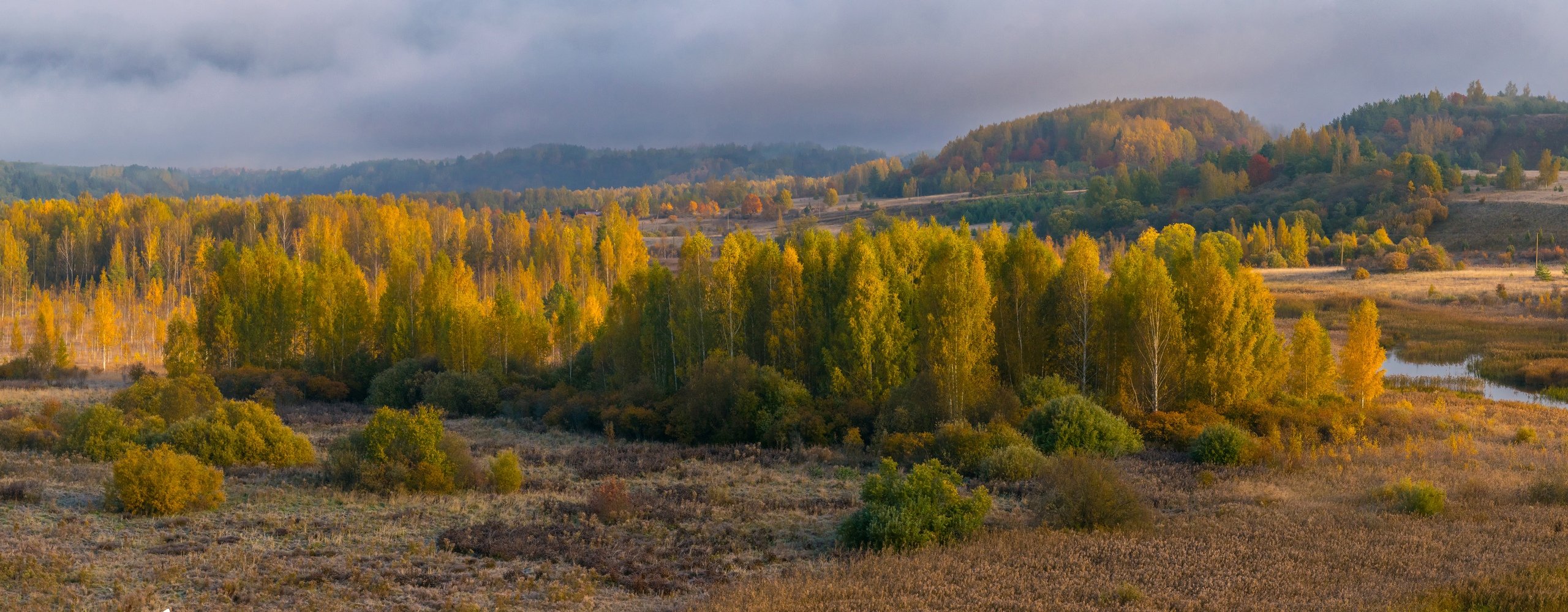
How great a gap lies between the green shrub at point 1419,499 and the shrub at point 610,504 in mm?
16214

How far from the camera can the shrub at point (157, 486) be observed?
21.7 meters

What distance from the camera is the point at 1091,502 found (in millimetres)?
20031

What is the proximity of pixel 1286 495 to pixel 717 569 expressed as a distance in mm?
13490

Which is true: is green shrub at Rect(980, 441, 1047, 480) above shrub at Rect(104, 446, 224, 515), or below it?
below

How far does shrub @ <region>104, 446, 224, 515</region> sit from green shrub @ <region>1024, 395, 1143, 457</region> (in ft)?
70.0

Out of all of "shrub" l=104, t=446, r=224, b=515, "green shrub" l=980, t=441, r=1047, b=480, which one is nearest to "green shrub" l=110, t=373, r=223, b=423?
"shrub" l=104, t=446, r=224, b=515

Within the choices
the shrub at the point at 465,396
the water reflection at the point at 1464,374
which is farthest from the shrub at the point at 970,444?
the water reflection at the point at 1464,374

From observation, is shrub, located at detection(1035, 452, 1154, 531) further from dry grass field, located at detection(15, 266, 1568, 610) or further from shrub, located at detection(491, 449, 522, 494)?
shrub, located at detection(491, 449, 522, 494)

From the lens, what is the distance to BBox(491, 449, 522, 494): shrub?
25.5 m

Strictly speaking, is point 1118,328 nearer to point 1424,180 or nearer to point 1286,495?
point 1286,495

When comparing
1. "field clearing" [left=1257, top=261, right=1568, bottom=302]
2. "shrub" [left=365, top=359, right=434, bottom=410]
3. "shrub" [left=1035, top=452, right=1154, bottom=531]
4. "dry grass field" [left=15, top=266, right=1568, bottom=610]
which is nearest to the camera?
"dry grass field" [left=15, top=266, right=1568, bottom=610]

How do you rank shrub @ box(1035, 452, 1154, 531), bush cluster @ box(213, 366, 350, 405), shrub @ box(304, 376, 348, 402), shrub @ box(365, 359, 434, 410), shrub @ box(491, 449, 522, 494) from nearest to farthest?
shrub @ box(1035, 452, 1154, 531) → shrub @ box(491, 449, 522, 494) → shrub @ box(365, 359, 434, 410) → bush cluster @ box(213, 366, 350, 405) → shrub @ box(304, 376, 348, 402)

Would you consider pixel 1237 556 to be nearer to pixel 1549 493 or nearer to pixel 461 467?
pixel 1549 493

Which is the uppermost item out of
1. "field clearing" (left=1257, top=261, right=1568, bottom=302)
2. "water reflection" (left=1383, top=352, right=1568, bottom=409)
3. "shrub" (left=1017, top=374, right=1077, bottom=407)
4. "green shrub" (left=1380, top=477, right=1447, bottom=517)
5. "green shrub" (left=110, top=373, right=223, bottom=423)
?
"green shrub" (left=110, top=373, right=223, bottom=423)
